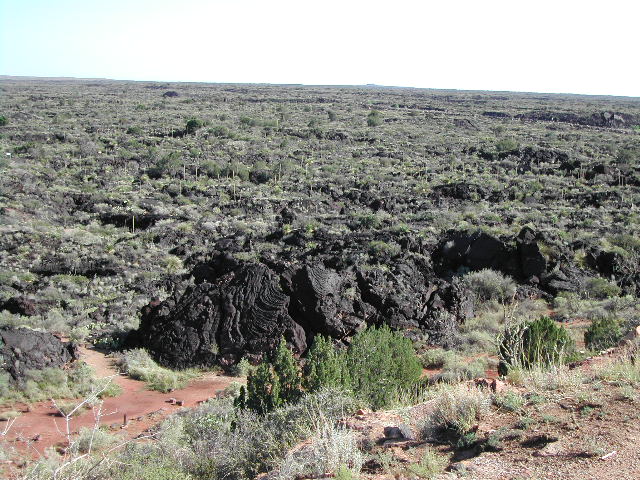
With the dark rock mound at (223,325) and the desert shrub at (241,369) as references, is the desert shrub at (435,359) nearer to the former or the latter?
the dark rock mound at (223,325)

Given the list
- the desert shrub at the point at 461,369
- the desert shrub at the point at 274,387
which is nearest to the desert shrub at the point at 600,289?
the desert shrub at the point at 461,369

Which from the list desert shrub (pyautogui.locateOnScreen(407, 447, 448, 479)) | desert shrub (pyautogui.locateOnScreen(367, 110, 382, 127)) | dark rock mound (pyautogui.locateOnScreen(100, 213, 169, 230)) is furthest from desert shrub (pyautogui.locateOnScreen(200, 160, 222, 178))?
desert shrub (pyautogui.locateOnScreen(407, 447, 448, 479))

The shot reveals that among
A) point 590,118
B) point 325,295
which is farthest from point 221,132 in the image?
point 590,118

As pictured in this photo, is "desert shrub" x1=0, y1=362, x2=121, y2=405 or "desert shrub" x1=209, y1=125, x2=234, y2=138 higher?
"desert shrub" x1=209, y1=125, x2=234, y2=138

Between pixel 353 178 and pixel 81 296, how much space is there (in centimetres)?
2116

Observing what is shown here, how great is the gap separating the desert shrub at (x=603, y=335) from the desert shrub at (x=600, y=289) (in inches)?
202

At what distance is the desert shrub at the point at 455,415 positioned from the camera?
5.98 m

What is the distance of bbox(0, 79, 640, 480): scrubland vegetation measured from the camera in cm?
622

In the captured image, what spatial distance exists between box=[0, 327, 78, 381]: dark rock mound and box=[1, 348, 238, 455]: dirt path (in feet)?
1.97

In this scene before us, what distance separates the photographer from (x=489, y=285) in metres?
17.1

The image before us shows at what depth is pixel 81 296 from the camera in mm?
17453

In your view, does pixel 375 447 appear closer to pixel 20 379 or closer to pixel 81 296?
pixel 20 379

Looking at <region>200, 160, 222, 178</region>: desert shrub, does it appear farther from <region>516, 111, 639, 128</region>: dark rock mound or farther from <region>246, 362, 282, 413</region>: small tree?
<region>516, 111, 639, 128</region>: dark rock mound

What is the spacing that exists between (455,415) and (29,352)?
9.23m
